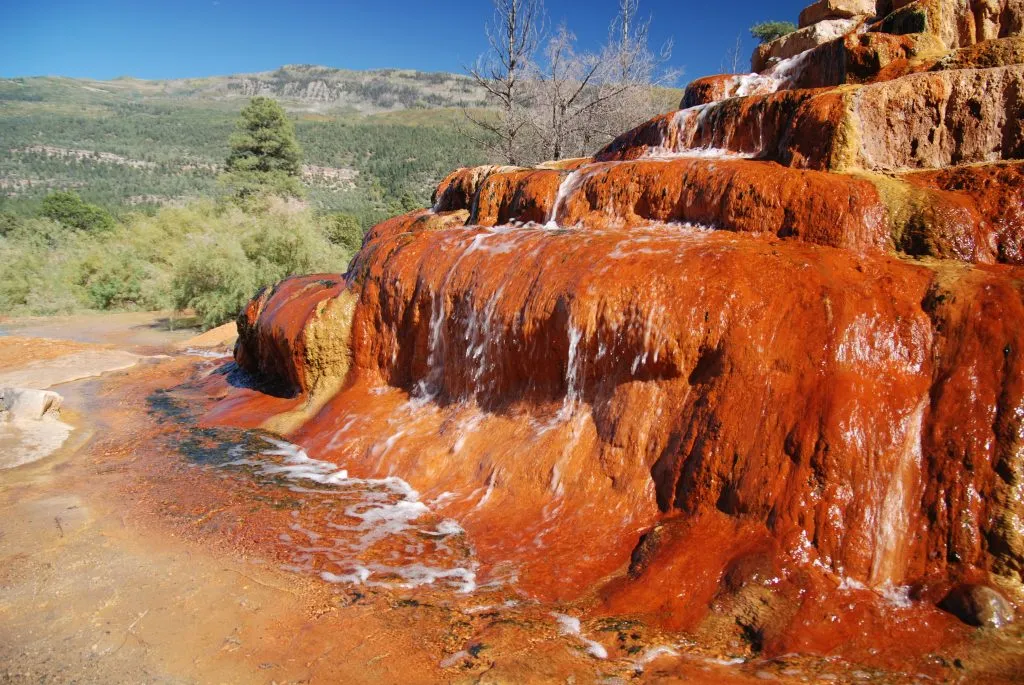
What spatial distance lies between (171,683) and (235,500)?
247cm

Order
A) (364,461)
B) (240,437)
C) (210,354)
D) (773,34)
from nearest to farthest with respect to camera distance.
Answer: (364,461)
(240,437)
(210,354)
(773,34)

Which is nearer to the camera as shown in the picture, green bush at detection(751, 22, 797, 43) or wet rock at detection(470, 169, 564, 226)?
wet rock at detection(470, 169, 564, 226)

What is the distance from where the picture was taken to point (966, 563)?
333cm

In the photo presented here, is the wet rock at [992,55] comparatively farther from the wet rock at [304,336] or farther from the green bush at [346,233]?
the green bush at [346,233]

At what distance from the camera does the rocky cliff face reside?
11.4ft

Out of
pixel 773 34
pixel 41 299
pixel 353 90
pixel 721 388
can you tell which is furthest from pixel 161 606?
pixel 353 90

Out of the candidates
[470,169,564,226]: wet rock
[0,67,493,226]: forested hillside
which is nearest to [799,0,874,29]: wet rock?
[470,169,564,226]: wet rock

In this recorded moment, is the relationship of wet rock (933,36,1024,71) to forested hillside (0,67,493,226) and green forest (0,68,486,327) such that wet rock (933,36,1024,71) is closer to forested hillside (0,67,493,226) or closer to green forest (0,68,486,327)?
green forest (0,68,486,327)

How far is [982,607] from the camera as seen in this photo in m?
3.07

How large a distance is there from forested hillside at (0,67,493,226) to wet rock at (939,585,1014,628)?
32886mm

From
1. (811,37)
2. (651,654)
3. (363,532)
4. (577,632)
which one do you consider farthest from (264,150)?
(651,654)

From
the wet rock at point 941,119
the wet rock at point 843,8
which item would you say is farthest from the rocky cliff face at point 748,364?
the wet rock at point 843,8

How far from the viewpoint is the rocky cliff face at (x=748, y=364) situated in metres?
3.49

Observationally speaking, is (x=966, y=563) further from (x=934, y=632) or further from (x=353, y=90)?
(x=353, y=90)
